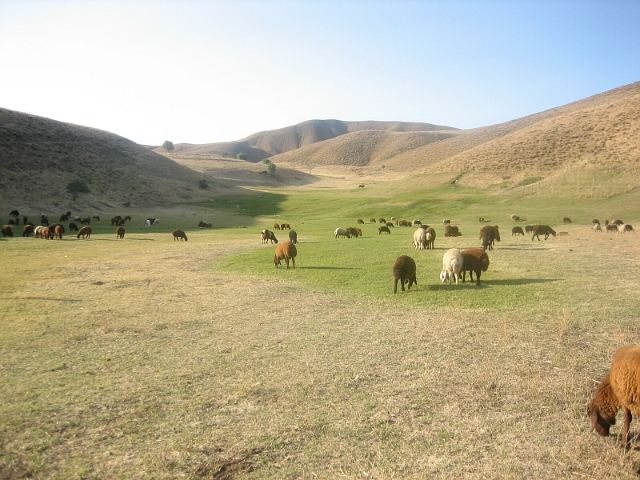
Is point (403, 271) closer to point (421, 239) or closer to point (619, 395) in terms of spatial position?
point (619, 395)

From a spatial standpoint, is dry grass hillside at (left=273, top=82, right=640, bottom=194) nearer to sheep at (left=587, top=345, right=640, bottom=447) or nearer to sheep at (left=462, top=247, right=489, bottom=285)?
sheep at (left=462, top=247, right=489, bottom=285)

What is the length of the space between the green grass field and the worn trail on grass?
37 millimetres

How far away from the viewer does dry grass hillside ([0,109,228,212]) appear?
71.1 meters

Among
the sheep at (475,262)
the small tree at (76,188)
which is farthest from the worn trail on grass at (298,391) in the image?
the small tree at (76,188)

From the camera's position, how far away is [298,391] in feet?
28.9

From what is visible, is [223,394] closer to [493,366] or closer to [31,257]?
[493,366]

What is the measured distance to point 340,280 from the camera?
19.9 meters

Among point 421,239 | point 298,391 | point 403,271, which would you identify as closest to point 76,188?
point 421,239

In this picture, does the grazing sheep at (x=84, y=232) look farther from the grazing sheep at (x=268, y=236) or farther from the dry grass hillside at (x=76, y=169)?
the dry grass hillside at (x=76, y=169)

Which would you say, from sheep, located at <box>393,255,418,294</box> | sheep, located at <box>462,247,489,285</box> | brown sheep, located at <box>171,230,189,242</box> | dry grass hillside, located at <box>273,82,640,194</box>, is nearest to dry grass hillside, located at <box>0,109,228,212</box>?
brown sheep, located at <box>171,230,189,242</box>

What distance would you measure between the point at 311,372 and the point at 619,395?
18.1ft

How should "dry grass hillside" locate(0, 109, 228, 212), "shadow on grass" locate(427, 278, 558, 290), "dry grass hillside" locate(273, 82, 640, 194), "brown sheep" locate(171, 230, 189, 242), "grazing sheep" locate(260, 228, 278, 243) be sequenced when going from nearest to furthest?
"shadow on grass" locate(427, 278, 558, 290), "grazing sheep" locate(260, 228, 278, 243), "brown sheep" locate(171, 230, 189, 242), "dry grass hillside" locate(273, 82, 640, 194), "dry grass hillside" locate(0, 109, 228, 212)

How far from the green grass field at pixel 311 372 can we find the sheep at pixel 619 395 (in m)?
0.29

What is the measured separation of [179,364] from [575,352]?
29.3 feet
